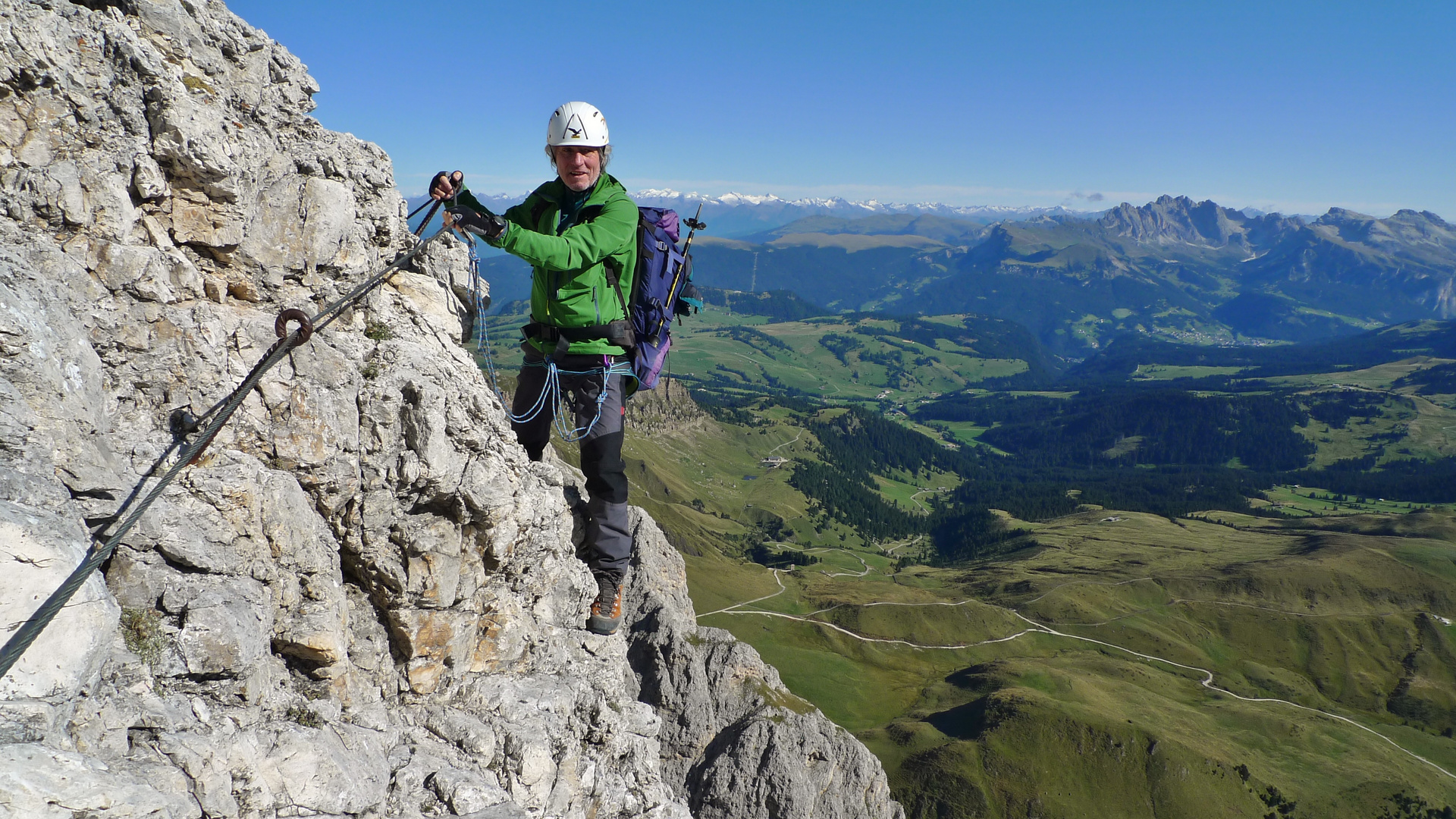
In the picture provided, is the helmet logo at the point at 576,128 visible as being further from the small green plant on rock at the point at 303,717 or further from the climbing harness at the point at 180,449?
the small green plant on rock at the point at 303,717

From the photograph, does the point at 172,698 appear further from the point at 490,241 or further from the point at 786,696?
the point at 786,696

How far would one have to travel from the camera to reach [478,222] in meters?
11.6

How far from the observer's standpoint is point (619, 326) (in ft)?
46.2

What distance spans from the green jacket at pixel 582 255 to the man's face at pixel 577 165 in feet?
0.88

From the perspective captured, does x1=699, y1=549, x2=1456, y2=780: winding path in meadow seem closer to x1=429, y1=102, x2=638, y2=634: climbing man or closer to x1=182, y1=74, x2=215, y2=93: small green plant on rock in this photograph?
x1=429, y1=102, x2=638, y2=634: climbing man

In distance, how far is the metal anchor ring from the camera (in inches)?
464

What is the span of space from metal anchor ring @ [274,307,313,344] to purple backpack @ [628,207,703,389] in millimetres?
5318

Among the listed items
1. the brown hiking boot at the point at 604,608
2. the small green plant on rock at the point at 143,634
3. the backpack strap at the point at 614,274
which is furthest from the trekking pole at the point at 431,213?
the brown hiking boot at the point at 604,608

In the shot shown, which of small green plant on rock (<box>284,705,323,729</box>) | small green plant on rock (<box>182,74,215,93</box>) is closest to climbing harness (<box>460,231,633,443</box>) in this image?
small green plant on rock (<box>182,74,215,93</box>)

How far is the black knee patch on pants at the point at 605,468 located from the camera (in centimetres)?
1490

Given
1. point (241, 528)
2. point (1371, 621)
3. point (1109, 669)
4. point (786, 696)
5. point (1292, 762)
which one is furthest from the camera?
point (1371, 621)

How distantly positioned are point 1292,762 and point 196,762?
164 meters

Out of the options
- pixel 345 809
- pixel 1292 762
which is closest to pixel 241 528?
pixel 345 809

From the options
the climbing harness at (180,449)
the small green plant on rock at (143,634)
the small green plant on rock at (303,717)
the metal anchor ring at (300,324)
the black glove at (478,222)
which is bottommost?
the small green plant on rock at (303,717)
